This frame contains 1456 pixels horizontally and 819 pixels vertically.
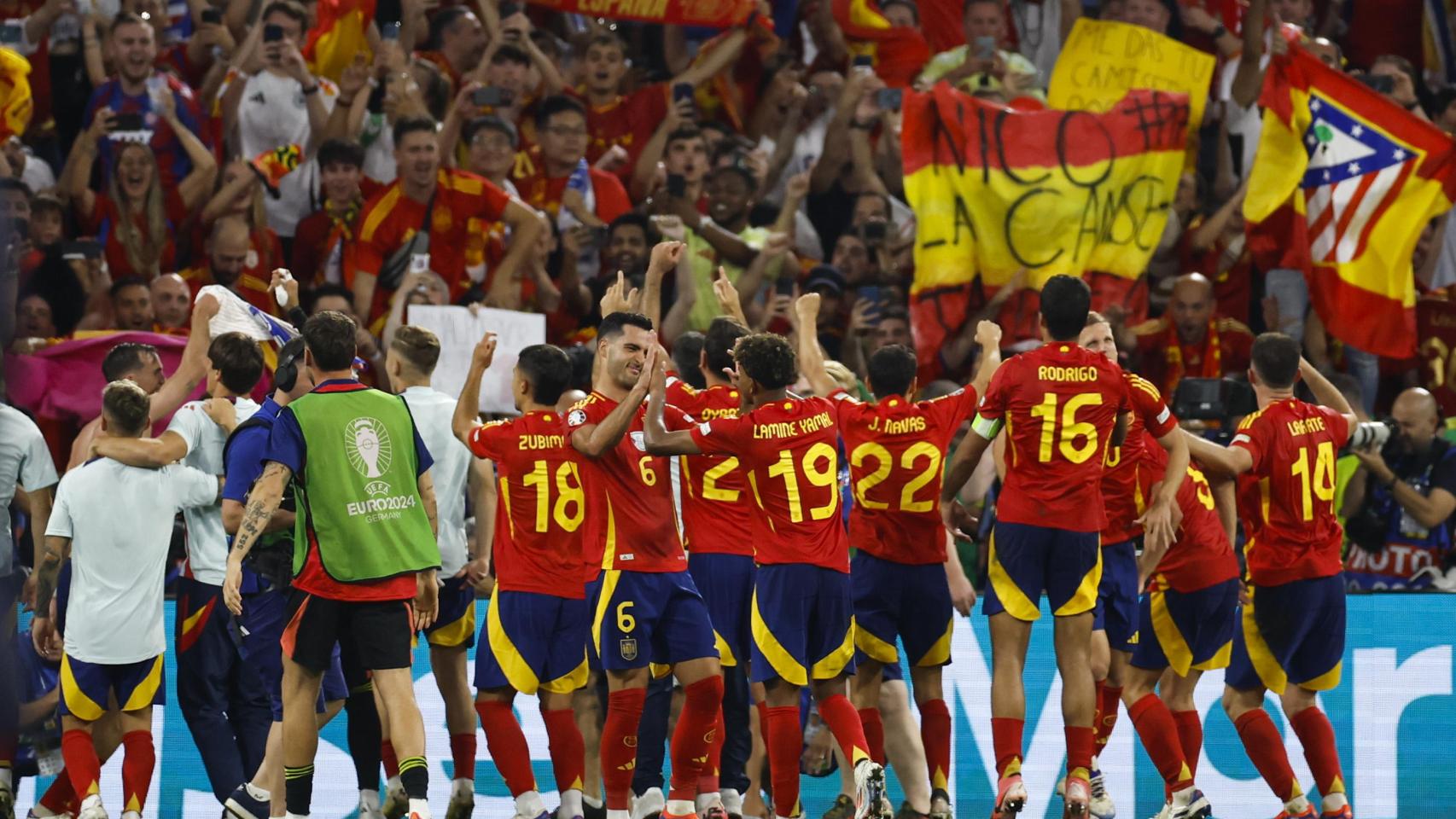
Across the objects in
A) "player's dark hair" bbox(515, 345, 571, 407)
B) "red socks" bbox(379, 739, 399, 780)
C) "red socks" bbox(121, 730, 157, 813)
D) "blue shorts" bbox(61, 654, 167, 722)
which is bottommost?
"red socks" bbox(379, 739, 399, 780)

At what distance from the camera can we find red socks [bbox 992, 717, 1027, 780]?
910 centimetres

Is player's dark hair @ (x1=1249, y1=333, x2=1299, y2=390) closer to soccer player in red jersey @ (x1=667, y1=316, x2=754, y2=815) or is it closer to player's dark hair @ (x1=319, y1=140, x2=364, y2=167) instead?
soccer player in red jersey @ (x1=667, y1=316, x2=754, y2=815)

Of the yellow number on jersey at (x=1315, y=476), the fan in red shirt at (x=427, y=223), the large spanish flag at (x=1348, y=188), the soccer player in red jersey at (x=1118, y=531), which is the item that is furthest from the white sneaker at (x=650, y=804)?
the large spanish flag at (x=1348, y=188)

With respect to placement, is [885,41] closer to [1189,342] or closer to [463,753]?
[1189,342]

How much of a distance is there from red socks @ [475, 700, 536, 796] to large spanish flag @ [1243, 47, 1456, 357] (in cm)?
677

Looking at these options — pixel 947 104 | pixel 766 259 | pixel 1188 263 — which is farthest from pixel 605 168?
pixel 1188 263

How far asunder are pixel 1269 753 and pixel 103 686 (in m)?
5.96

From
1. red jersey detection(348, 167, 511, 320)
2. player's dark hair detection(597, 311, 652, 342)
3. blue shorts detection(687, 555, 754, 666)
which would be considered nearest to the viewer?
player's dark hair detection(597, 311, 652, 342)

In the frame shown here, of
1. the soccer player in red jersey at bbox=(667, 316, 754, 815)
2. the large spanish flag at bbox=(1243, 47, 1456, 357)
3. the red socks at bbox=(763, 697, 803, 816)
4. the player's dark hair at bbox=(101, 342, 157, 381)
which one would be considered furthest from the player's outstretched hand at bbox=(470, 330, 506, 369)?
the large spanish flag at bbox=(1243, 47, 1456, 357)

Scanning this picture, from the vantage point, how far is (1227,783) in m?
11.1

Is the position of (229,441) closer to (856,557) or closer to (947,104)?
(856,557)

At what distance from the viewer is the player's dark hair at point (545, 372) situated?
9398 millimetres

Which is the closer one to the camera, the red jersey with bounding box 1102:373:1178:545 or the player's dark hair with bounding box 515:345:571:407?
the player's dark hair with bounding box 515:345:571:407

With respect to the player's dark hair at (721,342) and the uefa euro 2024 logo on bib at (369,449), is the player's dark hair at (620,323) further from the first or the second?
the uefa euro 2024 logo on bib at (369,449)
